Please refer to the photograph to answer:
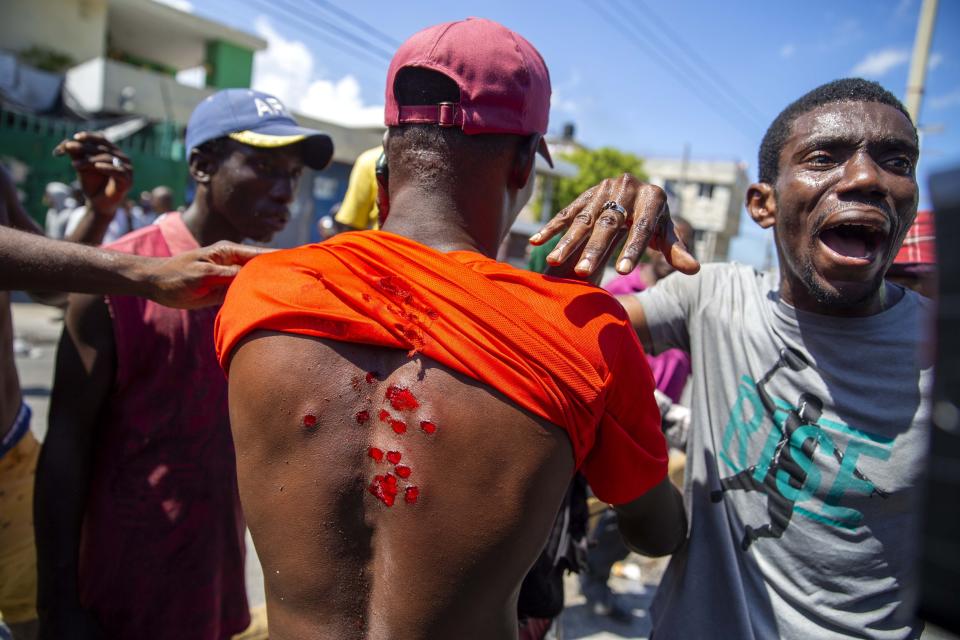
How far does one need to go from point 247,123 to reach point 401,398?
1580 millimetres

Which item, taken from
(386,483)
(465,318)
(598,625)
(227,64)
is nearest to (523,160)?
(465,318)

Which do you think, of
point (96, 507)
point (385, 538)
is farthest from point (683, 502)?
point (96, 507)

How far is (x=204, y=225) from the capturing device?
216 centimetres

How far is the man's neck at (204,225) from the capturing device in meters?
2.16

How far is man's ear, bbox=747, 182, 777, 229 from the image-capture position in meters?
1.79

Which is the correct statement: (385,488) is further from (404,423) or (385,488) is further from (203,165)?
(203,165)

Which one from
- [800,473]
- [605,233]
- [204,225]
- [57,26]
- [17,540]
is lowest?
[17,540]

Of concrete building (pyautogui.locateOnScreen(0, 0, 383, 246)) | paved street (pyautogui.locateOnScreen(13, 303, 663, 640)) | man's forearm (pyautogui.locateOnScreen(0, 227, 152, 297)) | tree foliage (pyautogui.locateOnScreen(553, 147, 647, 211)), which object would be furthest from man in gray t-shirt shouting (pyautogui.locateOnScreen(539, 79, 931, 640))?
tree foliage (pyautogui.locateOnScreen(553, 147, 647, 211))

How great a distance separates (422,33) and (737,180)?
49081 mm

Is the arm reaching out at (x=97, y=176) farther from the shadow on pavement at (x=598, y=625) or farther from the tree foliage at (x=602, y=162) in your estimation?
the tree foliage at (x=602, y=162)

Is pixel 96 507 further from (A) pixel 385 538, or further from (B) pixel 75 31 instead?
(B) pixel 75 31

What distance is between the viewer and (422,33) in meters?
1.31

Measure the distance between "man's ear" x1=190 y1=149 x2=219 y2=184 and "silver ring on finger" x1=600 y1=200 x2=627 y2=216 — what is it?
1539 millimetres

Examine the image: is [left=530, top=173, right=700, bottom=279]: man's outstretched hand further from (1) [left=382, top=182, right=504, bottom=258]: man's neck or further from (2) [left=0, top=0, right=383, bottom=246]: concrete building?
(2) [left=0, top=0, right=383, bottom=246]: concrete building
